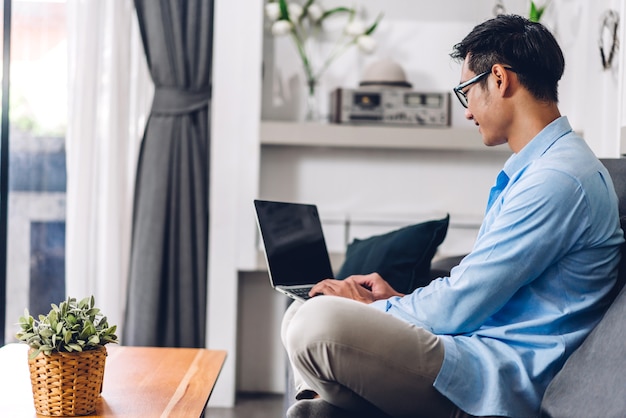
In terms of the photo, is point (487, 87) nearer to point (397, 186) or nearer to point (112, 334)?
point (112, 334)

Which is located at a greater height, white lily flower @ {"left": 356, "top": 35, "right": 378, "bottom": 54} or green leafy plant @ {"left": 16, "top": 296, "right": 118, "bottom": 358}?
white lily flower @ {"left": 356, "top": 35, "right": 378, "bottom": 54}

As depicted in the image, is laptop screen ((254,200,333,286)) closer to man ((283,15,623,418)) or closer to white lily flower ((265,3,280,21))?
man ((283,15,623,418))

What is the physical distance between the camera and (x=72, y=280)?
11.6 feet

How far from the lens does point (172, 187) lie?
3.75m

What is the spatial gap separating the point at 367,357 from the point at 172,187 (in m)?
2.38

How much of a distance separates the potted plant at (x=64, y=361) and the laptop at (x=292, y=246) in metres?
0.58

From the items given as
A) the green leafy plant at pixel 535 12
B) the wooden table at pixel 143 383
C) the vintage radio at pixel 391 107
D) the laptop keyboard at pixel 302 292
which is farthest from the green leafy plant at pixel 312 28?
the wooden table at pixel 143 383

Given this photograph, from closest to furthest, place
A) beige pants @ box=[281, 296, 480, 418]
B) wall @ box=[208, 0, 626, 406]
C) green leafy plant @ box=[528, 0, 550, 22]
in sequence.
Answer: beige pants @ box=[281, 296, 480, 418] → green leafy plant @ box=[528, 0, 550, 22] → wall @ box=[208, 0, 626, 406]

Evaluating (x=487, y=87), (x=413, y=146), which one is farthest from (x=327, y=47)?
(x=487, y=87)

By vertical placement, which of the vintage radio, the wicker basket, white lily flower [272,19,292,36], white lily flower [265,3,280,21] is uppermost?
white lily flower [265,3,280,21]

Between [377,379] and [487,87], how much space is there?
71cm

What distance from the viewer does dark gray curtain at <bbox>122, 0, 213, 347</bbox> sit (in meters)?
3.67

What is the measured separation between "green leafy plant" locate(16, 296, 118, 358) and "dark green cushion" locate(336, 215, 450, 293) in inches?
37.6

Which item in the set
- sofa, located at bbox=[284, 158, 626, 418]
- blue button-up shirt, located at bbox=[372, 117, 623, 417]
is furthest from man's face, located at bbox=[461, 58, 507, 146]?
sofa, located at bbox=[284, 158, 626, 418]
